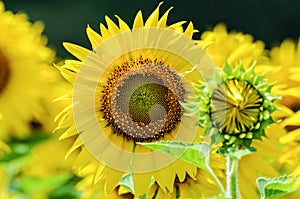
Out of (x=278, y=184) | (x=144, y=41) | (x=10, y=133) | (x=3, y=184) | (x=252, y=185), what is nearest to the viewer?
(x=278, y=184)

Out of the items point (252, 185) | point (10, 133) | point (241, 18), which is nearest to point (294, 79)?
point (252, 185)

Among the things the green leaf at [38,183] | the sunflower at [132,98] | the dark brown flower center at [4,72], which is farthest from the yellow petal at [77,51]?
the dark brown flower center at [4,72]

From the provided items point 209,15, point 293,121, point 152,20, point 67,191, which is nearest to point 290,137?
point 293,121

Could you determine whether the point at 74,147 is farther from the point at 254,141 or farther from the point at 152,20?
the point at 254,141

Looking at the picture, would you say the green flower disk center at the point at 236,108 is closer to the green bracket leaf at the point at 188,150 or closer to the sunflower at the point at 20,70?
the green bracket leaf at the point at 188,150

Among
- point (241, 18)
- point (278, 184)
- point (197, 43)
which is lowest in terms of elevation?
point (278, 184)

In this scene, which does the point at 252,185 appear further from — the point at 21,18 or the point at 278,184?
the point at 21,18

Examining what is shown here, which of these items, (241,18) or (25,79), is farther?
(241,18)
